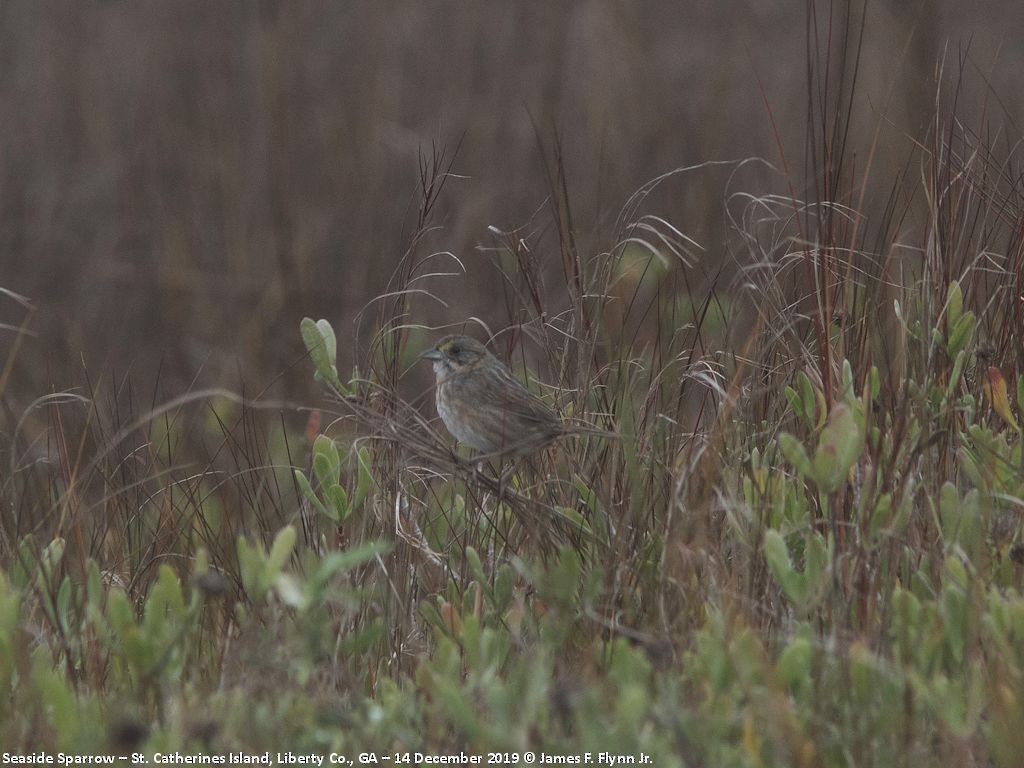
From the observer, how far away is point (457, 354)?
4.05 metres

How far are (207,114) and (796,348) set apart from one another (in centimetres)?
Answer: 543

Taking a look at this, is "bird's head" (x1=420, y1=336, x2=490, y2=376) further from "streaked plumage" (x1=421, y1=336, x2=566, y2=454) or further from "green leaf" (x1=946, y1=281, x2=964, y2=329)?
"green leaf" (x1=946, y1=281, x2=964, y2=329)

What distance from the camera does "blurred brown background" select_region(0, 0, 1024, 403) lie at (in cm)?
756

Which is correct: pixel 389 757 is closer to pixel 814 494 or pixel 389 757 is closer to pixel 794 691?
pixel 794 691

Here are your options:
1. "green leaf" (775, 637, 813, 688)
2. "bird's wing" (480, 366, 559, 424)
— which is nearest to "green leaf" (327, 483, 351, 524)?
"bird's wing" (480, 366, 559, 424)

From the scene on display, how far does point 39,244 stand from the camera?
7969 millimetres

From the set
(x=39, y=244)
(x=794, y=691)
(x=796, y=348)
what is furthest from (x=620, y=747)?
(x=39, y=244)

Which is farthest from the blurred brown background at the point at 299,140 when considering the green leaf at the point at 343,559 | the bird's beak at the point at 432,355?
the green leaf at the point at 343,559

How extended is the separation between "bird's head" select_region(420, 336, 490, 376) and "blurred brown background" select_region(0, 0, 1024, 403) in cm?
280

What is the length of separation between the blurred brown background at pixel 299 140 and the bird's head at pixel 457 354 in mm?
2796

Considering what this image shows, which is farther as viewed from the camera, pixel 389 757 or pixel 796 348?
pixel 796 348

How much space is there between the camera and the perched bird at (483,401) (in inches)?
145

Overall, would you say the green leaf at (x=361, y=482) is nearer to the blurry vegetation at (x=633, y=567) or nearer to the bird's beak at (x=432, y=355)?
the blurry vegetation at (x=633, y=567)

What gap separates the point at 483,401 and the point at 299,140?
5220 mm
